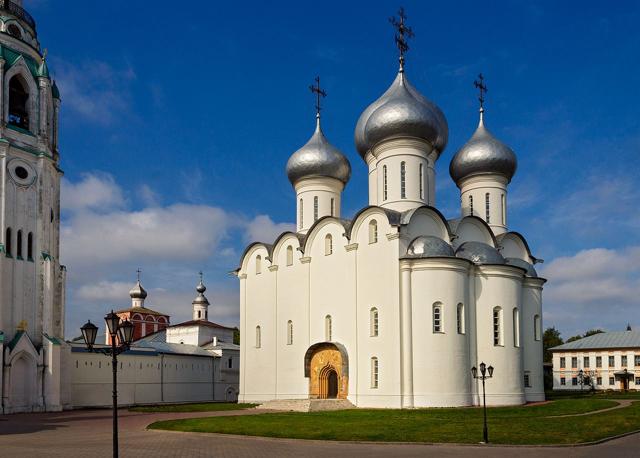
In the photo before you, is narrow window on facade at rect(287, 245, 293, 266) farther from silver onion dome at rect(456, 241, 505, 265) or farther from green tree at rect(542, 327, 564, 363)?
green tree at rect(542, 327, 564, 363)

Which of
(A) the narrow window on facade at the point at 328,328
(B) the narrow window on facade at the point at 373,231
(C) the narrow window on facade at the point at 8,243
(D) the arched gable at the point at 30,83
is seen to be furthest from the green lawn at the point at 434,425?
→ (D) the arched gable at the point at 30,83

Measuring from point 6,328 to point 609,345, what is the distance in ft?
133

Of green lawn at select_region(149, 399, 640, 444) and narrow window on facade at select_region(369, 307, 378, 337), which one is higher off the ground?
narrow window on facade at select_region(369, 307, 378, 337)

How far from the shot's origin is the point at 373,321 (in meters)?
27.9

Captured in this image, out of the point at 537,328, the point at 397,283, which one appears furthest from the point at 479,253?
the point at 537,328

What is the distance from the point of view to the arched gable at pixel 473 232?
1209 inches

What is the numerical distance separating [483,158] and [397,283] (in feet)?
30.3

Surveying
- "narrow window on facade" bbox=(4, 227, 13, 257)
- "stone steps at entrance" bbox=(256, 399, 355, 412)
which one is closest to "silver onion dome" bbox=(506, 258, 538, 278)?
"stone steps at entrance" bbox=(256, 399, 355, 412)

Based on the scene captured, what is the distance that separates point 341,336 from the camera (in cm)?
2919

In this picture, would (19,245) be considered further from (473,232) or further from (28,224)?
(473,232)

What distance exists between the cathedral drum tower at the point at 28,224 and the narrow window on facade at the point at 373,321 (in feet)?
43.7

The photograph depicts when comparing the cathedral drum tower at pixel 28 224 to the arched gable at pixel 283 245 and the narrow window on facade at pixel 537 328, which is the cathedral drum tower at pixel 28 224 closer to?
the arched gable at pixel 283 245

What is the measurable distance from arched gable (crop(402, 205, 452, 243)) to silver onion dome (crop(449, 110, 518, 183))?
15.9 feet

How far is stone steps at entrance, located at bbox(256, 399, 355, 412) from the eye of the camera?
26.3 m
